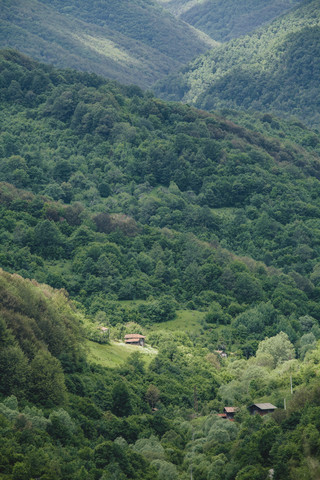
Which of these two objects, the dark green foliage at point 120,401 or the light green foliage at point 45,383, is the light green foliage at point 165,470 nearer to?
the light green foliage at point 45,383

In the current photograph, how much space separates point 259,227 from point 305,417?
75.3m

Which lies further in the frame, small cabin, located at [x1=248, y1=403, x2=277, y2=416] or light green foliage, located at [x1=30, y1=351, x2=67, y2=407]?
small cabin, located at [x1=248, y1=403, x2=277, y2=416]

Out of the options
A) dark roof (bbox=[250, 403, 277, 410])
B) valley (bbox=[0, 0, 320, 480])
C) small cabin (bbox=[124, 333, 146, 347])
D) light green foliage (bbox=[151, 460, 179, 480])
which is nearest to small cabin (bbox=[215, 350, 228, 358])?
valley (bbox=[0, 0, 320, 480])

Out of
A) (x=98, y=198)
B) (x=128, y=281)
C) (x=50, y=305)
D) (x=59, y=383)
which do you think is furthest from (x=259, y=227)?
(x=59, y=383)

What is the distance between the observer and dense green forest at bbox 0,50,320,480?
57531 mm

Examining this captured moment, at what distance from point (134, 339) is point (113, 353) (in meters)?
6.70

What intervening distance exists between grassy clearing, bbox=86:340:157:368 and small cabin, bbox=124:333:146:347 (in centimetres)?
93

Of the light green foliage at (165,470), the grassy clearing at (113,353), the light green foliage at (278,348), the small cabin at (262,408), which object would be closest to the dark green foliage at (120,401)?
the grassy clearing at (113,353)

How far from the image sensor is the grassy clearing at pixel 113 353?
7706 cm

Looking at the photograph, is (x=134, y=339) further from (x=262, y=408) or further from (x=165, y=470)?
A: (x=165, y=470)

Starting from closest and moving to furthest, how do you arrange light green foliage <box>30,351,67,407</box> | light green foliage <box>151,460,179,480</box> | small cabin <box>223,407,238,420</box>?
light green foliage <box>151,460,179,480</box> < light green foliage <box>30,351,67,407</box> < small cabin <box>223,407,238,420</box>

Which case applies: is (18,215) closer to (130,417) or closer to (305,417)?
(130,417)

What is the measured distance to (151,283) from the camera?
10725 centimetres

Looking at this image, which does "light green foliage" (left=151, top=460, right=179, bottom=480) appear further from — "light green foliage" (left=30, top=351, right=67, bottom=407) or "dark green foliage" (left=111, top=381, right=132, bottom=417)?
"dark green foliage" (left=111, top=381, right=132, bottom=417)
